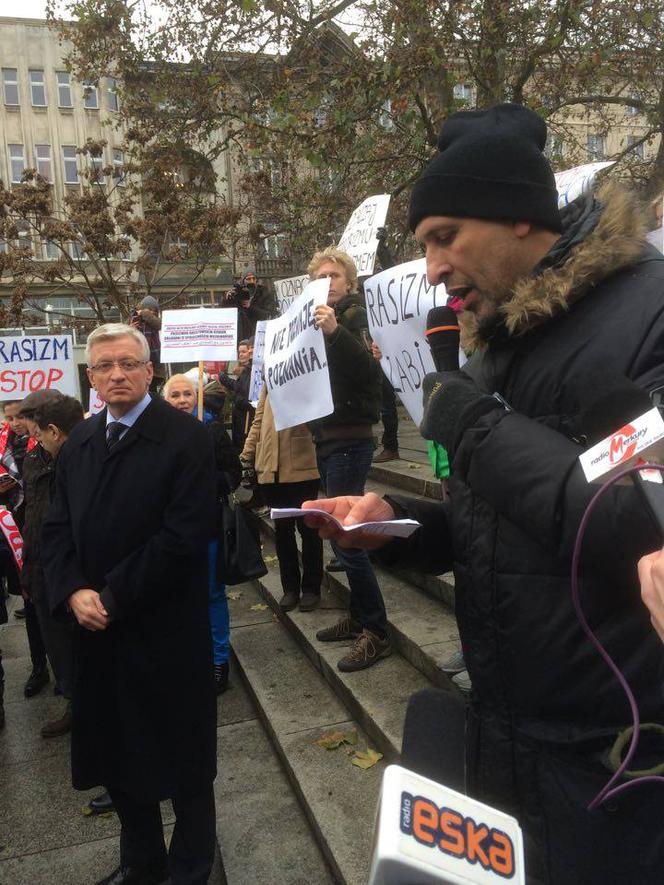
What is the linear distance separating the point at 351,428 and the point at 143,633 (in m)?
1.77

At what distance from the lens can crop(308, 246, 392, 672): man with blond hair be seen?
376 centimetres

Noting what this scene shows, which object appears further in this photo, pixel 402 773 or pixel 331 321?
pixel 331 321

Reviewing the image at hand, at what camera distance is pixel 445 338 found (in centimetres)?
159

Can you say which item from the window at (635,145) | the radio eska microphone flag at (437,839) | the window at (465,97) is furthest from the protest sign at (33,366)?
the window at (635,145)

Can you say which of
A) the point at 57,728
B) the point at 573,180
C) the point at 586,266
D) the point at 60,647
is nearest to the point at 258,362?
the point at 60,647

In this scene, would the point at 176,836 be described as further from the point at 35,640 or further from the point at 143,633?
the point at 35,640

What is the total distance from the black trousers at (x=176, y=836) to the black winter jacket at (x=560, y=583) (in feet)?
5.24

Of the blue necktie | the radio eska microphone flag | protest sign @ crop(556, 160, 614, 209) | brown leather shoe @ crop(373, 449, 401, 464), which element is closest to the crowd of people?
the radio eska microphone flag

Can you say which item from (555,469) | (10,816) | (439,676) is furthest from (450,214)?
(10,816)

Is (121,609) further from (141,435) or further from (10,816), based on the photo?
(10,816)

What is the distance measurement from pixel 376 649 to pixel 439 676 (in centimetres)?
55

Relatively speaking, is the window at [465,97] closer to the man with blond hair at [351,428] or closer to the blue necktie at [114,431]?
the man with blond hair at [351,428]

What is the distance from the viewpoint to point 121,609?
2.44 m

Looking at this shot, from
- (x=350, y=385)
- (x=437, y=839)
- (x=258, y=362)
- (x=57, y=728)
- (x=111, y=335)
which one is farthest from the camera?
(x=258, y=362)
